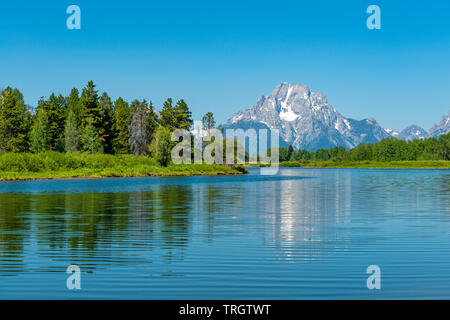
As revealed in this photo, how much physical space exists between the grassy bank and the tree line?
7.41 m

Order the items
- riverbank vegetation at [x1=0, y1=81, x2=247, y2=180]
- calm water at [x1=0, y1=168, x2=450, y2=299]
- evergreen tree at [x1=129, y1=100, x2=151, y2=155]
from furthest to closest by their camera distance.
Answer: evergreen tree at [x1=129, y1=100, x2=151, y2=155] → riverbank vegetation at [x1=0, y1=81, x2=247, y2=180] → calm water at [x1=0, y1=168, x2=450, y2=299]

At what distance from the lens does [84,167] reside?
368ft

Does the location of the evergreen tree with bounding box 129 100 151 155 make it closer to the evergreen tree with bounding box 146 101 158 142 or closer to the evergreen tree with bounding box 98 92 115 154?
the evergreen tree with bounding box 146 101 158 142

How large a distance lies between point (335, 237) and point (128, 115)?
540ft

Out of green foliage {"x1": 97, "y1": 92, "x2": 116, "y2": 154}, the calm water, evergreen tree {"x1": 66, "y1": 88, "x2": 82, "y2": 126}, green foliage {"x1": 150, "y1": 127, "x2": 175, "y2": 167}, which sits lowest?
the calm water

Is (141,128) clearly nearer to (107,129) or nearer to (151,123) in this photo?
(151,123)

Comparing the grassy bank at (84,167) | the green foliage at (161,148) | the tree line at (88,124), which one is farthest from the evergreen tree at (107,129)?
the green foliage at (161,148)

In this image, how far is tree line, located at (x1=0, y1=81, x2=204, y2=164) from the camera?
120m

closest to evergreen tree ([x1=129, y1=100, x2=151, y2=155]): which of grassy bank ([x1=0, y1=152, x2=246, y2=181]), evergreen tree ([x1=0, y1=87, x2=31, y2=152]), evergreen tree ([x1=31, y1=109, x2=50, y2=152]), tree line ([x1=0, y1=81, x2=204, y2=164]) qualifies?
tree line ([x1=0, y1=81, x2=204, y2=164])

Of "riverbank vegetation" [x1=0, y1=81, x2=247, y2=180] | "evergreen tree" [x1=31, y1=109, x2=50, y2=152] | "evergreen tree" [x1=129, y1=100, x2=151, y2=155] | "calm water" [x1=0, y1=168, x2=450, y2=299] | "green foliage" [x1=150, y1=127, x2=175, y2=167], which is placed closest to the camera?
"calm water" [x1=0, y1=168, x2=450, y2=299]

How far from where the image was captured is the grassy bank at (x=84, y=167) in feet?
316

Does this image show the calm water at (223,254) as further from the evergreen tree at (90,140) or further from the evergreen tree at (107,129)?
the evergreen tree at (107,129)

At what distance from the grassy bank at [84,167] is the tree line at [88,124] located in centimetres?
741
